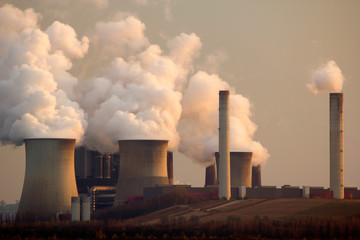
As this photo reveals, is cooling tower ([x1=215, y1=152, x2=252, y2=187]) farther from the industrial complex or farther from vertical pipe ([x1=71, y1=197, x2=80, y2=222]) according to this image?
vertical pipe ([x1=71, y1=197, x2=80, y2=222])

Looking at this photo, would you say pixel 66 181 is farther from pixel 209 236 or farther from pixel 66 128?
pixel 209 236

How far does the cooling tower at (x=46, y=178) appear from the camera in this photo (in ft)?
232

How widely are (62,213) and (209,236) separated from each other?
18.9 meters

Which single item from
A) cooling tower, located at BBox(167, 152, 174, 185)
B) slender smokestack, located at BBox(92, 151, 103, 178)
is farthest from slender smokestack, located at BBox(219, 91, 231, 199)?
slender smokestack, located at BBox(92, 151, 103, 178)

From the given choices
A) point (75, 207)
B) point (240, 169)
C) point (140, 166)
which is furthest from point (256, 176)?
point (75, 207)

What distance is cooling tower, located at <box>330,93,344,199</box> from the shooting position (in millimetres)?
76688

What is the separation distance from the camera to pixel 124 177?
79.4 meters

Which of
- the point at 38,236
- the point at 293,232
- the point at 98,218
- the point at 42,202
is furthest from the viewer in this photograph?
the point at 98,218

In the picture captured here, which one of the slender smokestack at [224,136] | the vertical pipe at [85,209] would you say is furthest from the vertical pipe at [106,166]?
the slender smokestack at [224,136]

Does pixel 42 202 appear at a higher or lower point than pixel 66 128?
lower

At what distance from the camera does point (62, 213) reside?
2886 inches

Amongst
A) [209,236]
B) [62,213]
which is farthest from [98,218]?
[209,236]

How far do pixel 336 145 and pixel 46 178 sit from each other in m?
23.4

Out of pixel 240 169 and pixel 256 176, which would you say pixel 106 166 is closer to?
pixel 240 169
